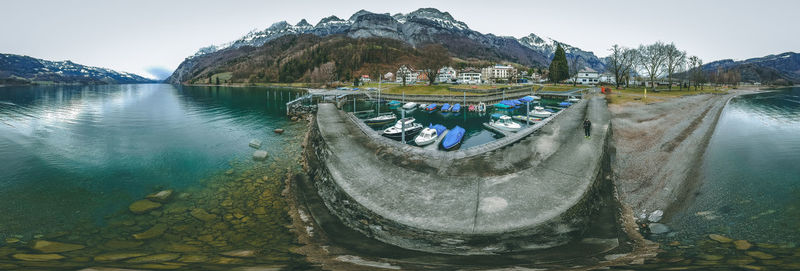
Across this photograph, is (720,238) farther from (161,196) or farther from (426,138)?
(161,196)

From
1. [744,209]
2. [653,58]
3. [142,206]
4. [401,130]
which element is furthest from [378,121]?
[653,58]

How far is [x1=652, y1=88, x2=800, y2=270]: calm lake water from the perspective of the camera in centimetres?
1020

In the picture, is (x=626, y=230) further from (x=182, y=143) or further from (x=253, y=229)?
(x=182, y=143)

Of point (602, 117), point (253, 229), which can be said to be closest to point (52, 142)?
point (253, 229)

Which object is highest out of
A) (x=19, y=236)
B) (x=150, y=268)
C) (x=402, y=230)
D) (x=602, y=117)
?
(x=602, y=117)

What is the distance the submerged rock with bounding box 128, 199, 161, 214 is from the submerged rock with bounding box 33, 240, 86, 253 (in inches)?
130

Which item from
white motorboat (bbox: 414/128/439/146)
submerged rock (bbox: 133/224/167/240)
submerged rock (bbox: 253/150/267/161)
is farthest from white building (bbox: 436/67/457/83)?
submerged rock (bbox: 133/224/167/240)

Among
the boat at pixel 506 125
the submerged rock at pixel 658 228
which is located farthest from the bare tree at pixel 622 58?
the submerged rock at pixel 658 228

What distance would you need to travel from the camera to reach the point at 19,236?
1292cm

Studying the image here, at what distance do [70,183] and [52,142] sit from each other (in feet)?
67.0

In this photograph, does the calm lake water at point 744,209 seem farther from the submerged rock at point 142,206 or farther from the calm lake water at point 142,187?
the submerged rock at point 142,206

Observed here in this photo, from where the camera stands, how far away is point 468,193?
13.6 metres

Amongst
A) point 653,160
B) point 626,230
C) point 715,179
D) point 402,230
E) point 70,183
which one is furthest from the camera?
point 653,160

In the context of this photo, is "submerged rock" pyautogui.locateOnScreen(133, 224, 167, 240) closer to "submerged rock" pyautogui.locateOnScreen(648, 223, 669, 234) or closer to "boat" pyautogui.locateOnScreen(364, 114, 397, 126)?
"submerged rock" pyautogui.locateOnScreen(648, 223, 669, 234)
